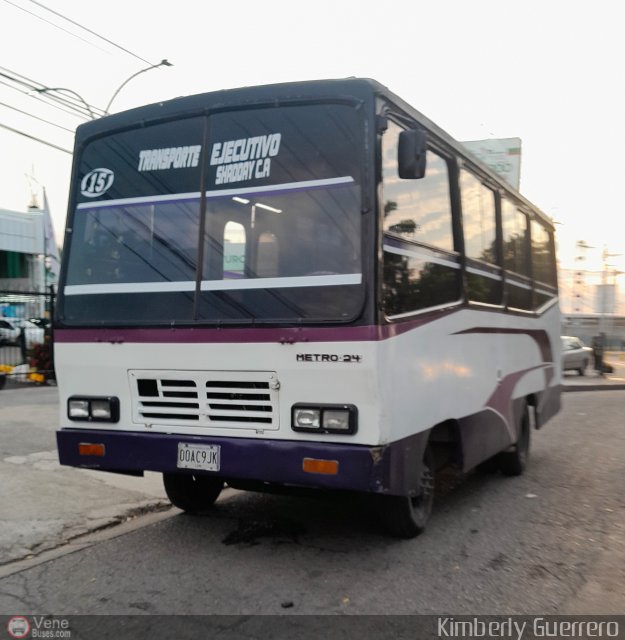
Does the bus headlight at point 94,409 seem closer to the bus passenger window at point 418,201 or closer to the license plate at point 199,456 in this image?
the license plate at point 199,456

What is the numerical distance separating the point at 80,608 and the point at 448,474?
492cm

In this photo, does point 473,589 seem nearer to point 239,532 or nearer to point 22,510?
point 239,532

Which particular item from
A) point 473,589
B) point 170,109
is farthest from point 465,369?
point 170,109

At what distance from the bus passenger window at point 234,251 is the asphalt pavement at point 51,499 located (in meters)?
2.46

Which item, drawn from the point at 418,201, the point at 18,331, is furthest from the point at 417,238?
the point at 18,331

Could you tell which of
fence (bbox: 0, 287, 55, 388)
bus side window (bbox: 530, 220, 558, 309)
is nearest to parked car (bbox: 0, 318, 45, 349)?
fence (bbox: 0, 287, 55, 388)

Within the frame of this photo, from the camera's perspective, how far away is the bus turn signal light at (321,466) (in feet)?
14.2

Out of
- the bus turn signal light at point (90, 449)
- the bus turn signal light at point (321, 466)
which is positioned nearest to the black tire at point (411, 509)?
the bus turn signal light at point (321, 466)

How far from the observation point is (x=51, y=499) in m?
6.20

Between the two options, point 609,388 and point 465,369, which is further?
point 609,388

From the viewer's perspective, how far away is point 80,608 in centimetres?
399

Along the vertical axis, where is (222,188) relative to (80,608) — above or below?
above

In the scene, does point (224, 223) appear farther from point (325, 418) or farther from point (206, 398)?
point (325, 418)

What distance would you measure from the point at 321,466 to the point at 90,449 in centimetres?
179
